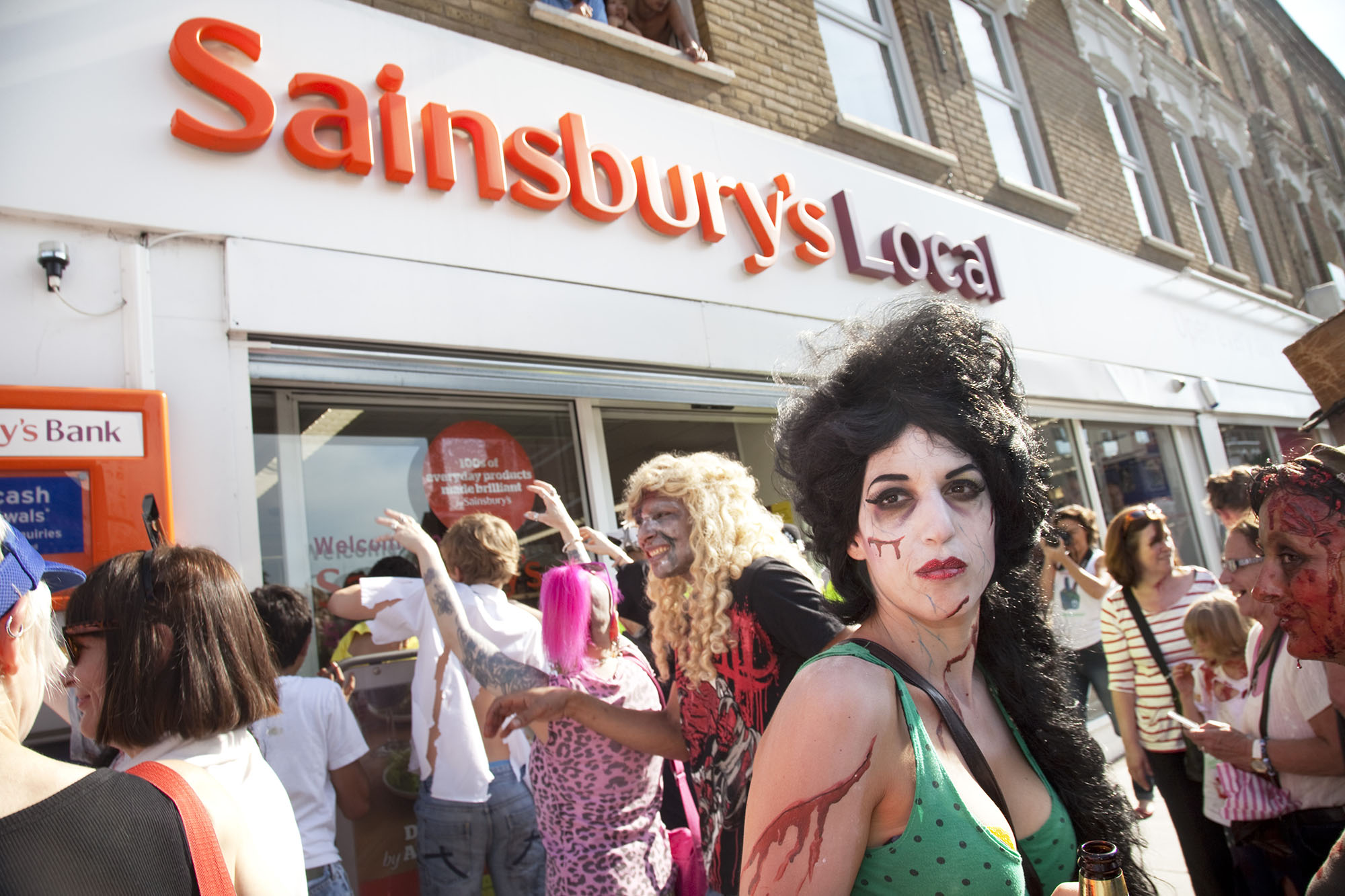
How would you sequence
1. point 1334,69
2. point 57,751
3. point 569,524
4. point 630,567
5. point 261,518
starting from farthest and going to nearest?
point 1334,69
point 630,567
point 261,518
point 569,524
point 57,751

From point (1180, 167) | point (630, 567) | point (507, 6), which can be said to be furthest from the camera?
point (1180, 167)

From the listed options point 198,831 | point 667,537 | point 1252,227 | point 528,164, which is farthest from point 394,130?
point 1252,227

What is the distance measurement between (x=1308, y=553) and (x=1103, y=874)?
83 centimetres

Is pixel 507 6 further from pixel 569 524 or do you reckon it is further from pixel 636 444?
pixel 569 524

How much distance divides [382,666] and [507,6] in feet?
13.2

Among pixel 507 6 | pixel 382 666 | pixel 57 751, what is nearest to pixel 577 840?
pixel 382 666

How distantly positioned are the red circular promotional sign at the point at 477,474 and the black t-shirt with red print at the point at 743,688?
2345 millimetres

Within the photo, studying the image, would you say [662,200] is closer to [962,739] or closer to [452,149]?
[452,149]

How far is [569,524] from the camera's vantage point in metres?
3.36

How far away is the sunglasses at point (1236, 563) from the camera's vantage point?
8.98ft

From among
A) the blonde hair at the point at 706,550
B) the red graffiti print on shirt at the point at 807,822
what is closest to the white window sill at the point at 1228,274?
the blonde hair at the point at 706,550

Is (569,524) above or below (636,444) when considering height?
below

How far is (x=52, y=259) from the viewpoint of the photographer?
2.99 m

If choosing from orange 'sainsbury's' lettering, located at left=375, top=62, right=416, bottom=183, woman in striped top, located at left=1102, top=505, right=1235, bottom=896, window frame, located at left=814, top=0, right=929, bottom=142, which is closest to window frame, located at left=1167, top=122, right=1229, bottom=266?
window frame, located at left=814, top=0, right=929, bottom=142
